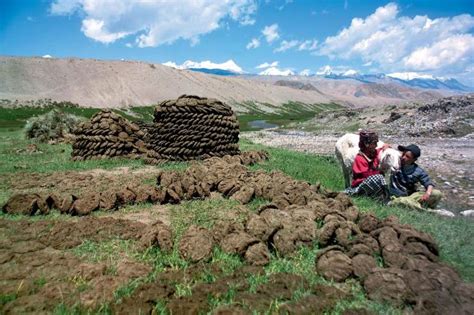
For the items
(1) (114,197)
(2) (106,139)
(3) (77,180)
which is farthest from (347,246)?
(2) (106,139)

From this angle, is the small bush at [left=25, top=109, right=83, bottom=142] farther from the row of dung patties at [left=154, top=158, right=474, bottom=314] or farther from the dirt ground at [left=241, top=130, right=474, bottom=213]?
the row of dung patties at [left=154, top=158, right=474, bottom=314]

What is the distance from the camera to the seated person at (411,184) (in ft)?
23.7

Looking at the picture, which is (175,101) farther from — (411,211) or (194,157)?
(411,211)

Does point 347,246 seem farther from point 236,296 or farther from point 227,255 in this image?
point 236,296

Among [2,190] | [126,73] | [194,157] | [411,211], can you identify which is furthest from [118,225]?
[126,73]

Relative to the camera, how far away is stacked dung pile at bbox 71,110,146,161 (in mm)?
12711

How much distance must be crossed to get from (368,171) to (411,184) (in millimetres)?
780

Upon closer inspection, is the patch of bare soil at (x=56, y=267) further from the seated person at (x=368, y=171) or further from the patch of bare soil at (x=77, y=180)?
the seated person at (x=368, y=171)

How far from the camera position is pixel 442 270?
435cm

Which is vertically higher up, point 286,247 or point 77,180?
point 286,247

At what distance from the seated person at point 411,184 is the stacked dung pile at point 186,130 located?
566 centimetres

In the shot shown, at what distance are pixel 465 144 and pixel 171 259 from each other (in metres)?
17.1

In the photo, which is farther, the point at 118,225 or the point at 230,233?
the point at 118,225

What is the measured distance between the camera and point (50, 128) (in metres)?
19.7
